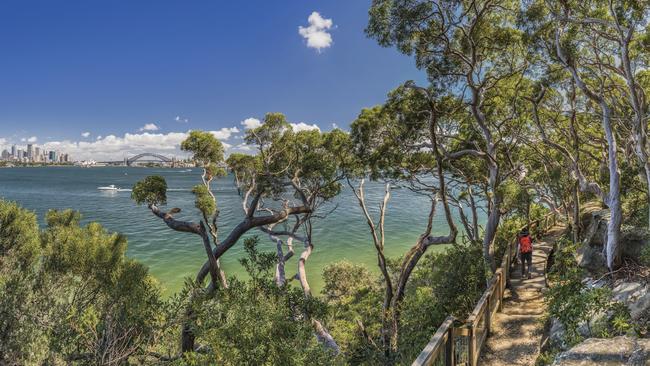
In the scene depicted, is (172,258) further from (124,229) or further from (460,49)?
(460,49)

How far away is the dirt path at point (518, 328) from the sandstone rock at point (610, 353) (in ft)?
9.57

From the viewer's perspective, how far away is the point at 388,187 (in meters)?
15.0

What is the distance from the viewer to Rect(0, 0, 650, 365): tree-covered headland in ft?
22.3

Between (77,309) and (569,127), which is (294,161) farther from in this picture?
(569,127)

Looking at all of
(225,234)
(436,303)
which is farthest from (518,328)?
(225,234)

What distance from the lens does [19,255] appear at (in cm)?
1312

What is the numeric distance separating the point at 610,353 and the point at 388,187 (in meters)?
11.7

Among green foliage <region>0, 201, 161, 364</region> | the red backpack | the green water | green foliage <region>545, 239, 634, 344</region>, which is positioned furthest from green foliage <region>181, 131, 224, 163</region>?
green foliage <region>545, 239, 634, 344</region>

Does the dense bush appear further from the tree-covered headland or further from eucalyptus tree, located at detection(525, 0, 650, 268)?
eucalyptus tree, located at detection(525, 0, 650, 268)

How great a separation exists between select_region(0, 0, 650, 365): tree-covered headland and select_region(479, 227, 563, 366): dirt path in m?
0.90

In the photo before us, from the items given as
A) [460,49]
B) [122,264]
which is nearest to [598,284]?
[460,49]

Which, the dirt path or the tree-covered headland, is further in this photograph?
the tree-covered headland

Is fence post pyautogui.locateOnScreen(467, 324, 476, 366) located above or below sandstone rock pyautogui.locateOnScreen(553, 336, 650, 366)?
below

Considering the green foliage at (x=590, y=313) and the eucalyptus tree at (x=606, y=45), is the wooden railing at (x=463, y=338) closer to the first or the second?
the green foliage at (x=590, y=313)
